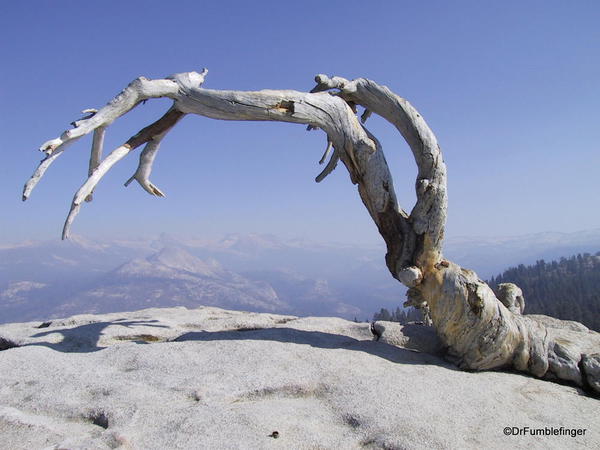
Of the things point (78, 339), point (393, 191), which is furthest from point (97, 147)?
point (393, 191)

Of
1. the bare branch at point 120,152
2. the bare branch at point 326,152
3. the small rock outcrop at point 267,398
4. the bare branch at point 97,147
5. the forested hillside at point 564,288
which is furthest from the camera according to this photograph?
the forested hillside at point 564,288

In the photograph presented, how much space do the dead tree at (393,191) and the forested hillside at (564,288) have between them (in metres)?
65.6

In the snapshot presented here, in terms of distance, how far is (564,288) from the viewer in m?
92.4

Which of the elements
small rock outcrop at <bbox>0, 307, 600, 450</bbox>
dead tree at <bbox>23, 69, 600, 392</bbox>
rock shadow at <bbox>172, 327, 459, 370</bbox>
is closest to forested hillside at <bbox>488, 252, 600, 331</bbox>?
dead tree at <bbox>23, 69, 600, 392</bbox>

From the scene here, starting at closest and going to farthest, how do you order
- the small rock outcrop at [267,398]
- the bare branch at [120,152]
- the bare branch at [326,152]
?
the small rock outcrop at [267,398]
the bare branch at [120,152]
the bare branch at [326,152]

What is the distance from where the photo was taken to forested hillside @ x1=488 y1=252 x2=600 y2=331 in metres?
66.6

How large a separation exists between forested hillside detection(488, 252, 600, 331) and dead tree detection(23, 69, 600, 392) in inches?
2583

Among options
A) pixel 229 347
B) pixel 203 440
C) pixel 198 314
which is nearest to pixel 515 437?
pixel 203 440

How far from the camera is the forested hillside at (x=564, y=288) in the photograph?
6656 cm

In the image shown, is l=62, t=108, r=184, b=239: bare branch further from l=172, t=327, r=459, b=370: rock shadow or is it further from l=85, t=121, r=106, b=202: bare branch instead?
l=172, t=327, r=459, b=370: rock shadow

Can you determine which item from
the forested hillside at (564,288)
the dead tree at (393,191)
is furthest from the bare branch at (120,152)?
the forested hillside at (564,288)

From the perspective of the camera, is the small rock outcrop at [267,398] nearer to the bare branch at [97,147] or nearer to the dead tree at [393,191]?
the dead tree at [393,191]

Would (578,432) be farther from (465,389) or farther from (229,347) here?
(229,347)

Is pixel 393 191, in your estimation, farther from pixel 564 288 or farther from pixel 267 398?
pixel 564 288
